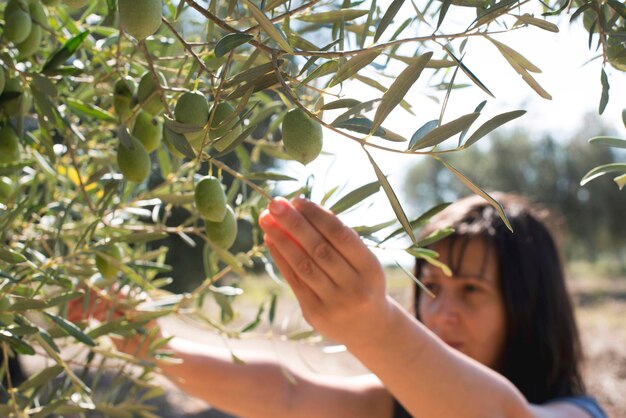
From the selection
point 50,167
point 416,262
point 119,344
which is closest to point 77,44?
point 50,167

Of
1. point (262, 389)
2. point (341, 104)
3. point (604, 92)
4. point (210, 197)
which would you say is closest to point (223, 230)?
point (210, 197)

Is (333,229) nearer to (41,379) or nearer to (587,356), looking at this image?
(41,379)

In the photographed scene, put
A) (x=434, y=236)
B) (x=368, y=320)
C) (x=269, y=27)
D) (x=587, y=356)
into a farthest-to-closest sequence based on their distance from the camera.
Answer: (x=587, y=356) < (x=368, y=320) < (x=434, y=236) < (x=269, y=27)

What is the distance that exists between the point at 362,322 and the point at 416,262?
2.61 ft

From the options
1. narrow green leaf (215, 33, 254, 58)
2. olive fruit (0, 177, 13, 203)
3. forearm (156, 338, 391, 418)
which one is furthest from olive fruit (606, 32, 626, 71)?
forearm (156, 338, 391, 418)

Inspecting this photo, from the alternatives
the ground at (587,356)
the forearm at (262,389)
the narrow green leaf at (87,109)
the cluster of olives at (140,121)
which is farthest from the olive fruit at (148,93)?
the ground at (587,356)

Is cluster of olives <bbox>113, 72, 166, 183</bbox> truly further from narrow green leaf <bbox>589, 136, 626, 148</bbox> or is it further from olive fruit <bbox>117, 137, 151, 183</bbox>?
Result: narrow green leaf <bbox>589, 136, 626, 148</bbox>

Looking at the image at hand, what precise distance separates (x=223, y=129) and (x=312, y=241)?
21cm

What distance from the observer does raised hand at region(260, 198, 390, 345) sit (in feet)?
1.74

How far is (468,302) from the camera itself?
134cm

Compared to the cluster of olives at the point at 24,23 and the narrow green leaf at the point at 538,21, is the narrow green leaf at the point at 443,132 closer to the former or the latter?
the narrow green leaf at the point at 538,21

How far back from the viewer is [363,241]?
54cm

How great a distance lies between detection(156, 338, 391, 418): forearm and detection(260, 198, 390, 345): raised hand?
0.48 m

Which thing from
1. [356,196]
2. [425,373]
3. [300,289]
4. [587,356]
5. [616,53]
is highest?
[616,53]
